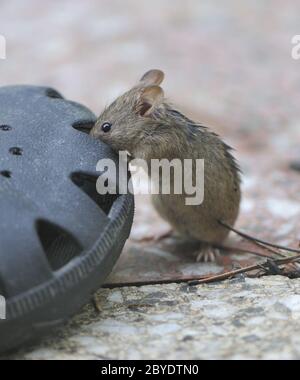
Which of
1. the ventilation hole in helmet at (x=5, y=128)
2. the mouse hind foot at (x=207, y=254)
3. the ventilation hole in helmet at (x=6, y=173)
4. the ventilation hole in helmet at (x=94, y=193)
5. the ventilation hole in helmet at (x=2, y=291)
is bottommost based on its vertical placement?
the ventilation hole in helmet at (x=2, y=291)

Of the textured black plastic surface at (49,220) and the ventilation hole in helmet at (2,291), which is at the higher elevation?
the textured black plastic surface at (49,220)

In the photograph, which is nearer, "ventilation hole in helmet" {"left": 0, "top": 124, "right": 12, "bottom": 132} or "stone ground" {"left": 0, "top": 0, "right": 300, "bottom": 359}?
"stone ground" {"left": 0, "top": 0, "right": 300, "bottom": 359}

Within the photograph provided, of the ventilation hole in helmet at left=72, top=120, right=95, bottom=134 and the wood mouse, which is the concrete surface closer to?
the wood mouse

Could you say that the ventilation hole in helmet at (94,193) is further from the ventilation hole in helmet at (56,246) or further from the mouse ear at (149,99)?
the mouse ear at (149,99)

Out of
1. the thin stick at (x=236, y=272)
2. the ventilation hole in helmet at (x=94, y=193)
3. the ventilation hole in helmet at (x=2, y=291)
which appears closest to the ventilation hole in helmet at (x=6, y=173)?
the ventilation hole in helmet at (x=94, y=193)

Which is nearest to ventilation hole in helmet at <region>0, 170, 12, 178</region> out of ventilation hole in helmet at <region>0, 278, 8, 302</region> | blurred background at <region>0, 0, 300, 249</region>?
ventilation hole in helmet at <region>0, 278, 8, 302</region>

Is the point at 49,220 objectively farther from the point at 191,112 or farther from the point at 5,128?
the point at 191,112

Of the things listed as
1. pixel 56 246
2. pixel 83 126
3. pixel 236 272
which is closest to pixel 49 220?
pixel 56 246
